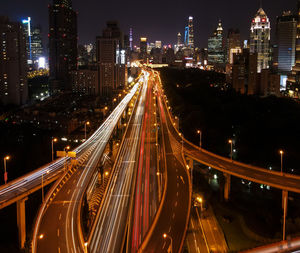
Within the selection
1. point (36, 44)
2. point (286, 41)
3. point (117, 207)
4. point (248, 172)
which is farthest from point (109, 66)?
point (36, 44)

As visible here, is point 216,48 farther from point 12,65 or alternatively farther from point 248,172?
point 248,172

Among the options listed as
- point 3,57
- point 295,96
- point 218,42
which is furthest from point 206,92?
point 218,42

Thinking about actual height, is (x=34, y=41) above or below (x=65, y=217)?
above

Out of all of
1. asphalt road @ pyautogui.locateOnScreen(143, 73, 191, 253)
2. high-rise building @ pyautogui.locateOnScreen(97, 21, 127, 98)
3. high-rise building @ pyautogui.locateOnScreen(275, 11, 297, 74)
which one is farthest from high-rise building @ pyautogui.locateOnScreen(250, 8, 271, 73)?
asphalt road @ pyautogui.locateOnScreen(143, 73, 191, 253)

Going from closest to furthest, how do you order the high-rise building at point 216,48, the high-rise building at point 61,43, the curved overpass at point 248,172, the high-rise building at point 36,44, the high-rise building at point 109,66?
the curved overpass at point 248,172 → the high-rise building at point 109,66 → the high-rise building at point 61,43 → the high-rise building at point 216,48 → the high-rise building at point 36,44

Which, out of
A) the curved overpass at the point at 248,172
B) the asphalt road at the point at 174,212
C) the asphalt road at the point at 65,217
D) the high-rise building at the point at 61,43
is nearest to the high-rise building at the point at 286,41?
the high-rise building at the point at 61,43

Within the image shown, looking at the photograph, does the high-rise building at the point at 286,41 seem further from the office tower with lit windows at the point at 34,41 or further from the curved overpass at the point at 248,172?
the office tower with lit windows at the point at 34,41
